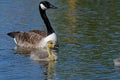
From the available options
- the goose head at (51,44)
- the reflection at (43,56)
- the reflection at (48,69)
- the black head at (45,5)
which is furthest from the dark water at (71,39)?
the black head at (45,5)

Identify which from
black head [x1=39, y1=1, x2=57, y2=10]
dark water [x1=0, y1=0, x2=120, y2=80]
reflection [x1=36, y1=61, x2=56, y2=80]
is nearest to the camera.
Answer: reflection [x1=36, y1=61, x2=56, y2=80]

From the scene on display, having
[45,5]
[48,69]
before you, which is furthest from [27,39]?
[48,69]

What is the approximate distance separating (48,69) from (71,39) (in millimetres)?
4611

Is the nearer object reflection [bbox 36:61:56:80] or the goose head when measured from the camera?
reflection [bbox 36:61:56:80]

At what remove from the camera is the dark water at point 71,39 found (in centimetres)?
1597

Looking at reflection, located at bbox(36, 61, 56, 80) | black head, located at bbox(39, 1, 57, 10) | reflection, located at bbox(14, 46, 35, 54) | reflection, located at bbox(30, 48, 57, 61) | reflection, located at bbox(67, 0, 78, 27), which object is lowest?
reflection, located at bbox(36, 61, 56, 80)

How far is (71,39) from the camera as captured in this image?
21203 millimetres

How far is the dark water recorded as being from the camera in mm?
15969

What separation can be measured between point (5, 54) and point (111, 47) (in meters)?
3.29

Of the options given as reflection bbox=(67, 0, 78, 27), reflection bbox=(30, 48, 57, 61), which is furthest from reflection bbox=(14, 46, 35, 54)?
reflection bbox=(67, 0, 78, 27)

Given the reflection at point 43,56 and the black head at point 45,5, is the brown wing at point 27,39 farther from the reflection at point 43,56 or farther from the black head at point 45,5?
the reflection at point 43,56

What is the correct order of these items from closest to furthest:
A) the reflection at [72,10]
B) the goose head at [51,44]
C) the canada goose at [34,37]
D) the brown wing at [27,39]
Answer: the goose head at [51,44] → the canada goose at [34,37] → the brown wing at [27,39] → the reflection at [72,10]

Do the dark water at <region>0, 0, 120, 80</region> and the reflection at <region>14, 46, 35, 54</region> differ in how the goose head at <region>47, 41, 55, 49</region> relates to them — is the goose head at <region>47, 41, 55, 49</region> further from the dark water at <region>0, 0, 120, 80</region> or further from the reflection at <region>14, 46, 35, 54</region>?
the reflection at <region>14, 46, 35, 54</region>

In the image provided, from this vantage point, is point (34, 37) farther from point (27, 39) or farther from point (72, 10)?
point (72, 10)
